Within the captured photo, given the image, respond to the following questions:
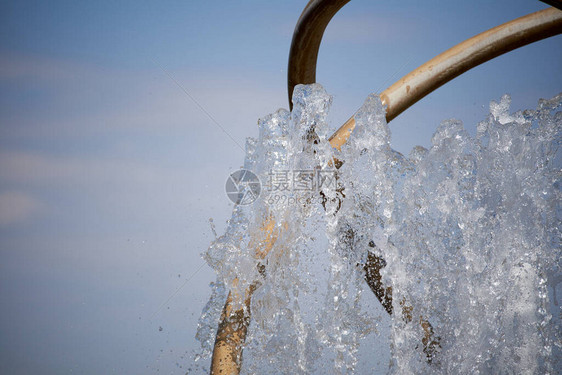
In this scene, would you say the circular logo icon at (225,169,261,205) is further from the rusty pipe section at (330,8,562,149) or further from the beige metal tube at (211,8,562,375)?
the rusty pipe section at (330,8,562,149)

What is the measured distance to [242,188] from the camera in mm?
2232

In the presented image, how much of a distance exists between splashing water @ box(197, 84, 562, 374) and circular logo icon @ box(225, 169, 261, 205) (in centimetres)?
4

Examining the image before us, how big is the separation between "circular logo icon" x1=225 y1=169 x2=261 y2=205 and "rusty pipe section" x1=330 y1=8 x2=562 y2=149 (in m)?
0.49

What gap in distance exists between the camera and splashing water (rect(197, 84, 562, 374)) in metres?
2.12

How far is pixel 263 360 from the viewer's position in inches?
83.7

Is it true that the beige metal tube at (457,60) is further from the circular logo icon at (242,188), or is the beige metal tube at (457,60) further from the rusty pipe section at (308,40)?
the rusty pipe section at (308,40)

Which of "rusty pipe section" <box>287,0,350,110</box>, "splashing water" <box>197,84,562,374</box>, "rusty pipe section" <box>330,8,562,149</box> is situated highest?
"rusty pipe section" <box>330,8,562,149</box>

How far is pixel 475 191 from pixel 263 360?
4.09 ft

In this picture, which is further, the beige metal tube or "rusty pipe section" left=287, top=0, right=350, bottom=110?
the beige metal tube

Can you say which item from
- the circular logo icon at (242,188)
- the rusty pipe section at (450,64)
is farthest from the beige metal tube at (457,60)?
the circular logo icon at (242,188)

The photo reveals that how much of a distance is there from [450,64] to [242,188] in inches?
49.1

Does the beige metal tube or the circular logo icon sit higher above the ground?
the beige metal tube

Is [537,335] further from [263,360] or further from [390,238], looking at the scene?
[263,360]

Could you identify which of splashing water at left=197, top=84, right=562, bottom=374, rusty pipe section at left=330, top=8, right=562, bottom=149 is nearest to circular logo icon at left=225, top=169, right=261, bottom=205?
splashing water at left=197, top=84, right=562, bottom=374
